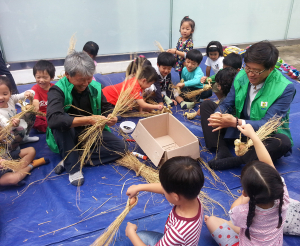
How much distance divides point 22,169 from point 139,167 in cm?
110

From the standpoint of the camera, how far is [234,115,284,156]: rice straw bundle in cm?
205

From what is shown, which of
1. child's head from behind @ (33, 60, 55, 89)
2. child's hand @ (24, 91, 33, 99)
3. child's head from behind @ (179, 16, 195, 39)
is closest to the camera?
child's hand @ (24, 91, 33, 99)

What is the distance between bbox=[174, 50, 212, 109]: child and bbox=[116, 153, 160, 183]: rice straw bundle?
1.50 meters

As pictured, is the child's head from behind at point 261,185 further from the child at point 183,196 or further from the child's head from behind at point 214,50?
the child's head from behind at point 214,50

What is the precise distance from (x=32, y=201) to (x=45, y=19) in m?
3.71

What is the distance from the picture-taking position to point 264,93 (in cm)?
234

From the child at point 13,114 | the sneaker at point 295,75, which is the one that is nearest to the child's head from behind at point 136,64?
the child at point 13,114

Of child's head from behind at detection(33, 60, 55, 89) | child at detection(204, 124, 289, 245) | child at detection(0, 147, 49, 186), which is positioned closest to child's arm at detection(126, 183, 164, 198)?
child at detection(204, 124, 289, 245)

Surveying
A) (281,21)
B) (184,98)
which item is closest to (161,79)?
(184,98)

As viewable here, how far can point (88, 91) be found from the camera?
239 cm

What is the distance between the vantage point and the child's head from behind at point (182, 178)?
1245 mm

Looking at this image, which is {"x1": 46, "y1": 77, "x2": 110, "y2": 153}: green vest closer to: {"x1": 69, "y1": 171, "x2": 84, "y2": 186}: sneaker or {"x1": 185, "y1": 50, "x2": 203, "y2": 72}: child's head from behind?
{"x1": 69, "y1": 171, "x2": 84, "y2": 186}: sneaker

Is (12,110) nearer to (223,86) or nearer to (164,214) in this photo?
(164,214)

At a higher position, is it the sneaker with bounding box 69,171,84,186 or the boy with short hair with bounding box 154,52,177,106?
the boy with short hair with bounding box 154,52,177,106
